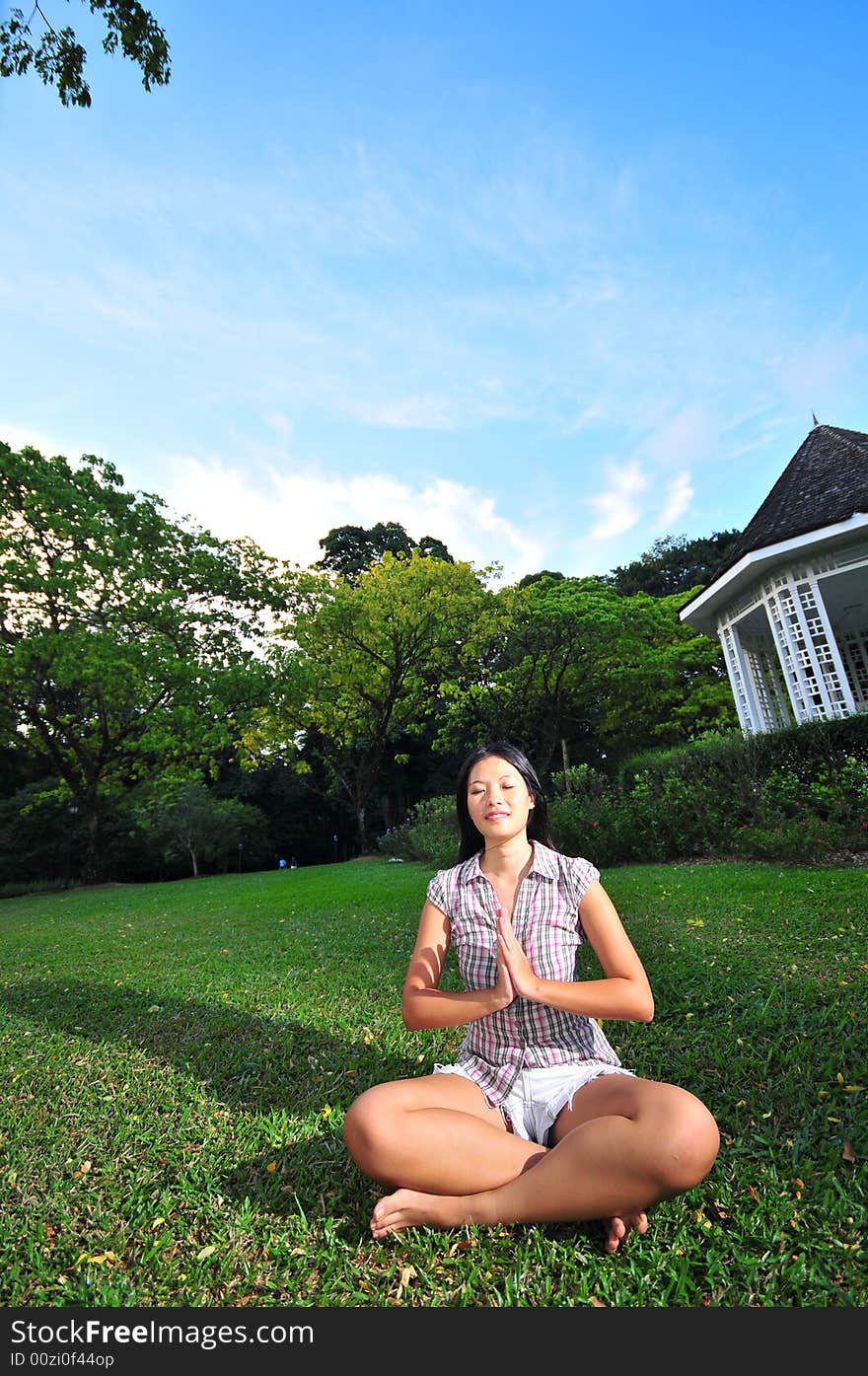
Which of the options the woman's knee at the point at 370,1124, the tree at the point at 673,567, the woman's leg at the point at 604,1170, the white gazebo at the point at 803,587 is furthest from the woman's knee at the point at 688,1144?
the tree at the point at 673,567

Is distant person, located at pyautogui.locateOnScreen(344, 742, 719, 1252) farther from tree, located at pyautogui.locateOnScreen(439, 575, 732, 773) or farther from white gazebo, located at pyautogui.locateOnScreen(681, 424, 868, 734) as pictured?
tree, located at pyautogui.locateOnScreen(439, 575, 732, 773)

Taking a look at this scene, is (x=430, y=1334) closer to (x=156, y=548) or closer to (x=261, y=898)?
(x=261, y=898)

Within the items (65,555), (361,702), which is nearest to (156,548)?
(65,555)

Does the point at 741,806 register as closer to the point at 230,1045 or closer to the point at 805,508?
the point at 805,508

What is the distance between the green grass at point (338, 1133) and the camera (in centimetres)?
160

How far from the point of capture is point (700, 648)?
824 inches

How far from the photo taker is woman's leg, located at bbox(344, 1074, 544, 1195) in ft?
5.53

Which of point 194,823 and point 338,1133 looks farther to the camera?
point 194,823

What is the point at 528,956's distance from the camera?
2.04 meters

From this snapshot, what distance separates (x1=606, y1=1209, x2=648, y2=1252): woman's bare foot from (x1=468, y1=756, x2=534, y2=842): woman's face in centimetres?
100

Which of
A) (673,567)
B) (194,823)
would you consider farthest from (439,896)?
(673,567)

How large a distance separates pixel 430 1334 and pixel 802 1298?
83cm

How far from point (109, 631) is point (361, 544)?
700 inches

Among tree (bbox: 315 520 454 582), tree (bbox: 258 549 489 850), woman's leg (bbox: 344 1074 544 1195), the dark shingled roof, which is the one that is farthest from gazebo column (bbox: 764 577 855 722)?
tree (bbox: 315 520 454 582)
